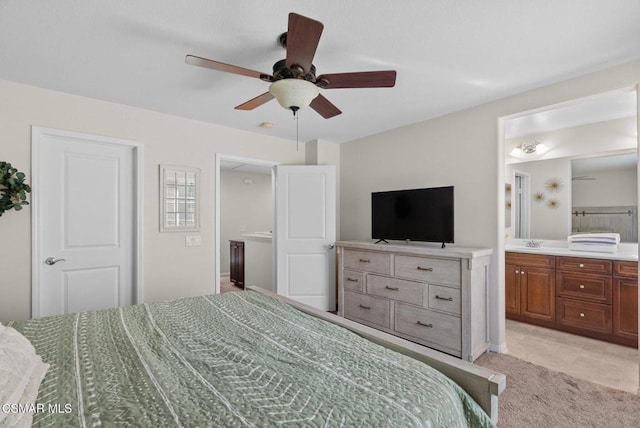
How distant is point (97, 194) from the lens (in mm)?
2869

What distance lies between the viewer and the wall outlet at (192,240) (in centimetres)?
335

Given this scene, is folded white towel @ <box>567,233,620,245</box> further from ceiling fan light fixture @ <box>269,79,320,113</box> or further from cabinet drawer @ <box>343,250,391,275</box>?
ceiling fan light fixture @ <box>269,79,320,113</box>

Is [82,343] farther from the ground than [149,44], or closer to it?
closer to it

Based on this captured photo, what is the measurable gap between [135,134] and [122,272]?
1.35m

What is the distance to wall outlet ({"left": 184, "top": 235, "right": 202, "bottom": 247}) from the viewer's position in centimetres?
335

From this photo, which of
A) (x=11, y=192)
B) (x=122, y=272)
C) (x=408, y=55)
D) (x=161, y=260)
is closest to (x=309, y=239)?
(x=161, y=260)

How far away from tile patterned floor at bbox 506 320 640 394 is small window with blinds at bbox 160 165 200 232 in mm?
3449

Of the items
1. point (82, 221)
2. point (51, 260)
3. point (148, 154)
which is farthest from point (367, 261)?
point (51, 260)

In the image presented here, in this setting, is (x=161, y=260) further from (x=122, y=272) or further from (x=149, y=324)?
(x=149, y=324)

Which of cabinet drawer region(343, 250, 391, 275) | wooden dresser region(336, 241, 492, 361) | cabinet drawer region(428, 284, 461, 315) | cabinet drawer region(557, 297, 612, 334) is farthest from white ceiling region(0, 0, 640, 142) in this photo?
cabinet drawer region(557, 297, 612, 334)

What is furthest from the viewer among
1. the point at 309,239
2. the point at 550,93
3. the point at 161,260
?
A: the point at 309,239

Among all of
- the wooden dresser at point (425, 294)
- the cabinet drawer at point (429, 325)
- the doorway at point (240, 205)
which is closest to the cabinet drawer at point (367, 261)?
the wooden dresser at point (425, 294)

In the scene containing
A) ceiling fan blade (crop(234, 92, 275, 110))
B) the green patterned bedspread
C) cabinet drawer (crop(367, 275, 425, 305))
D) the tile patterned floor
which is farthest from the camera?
cabinet drawer (crop(367, 275, 425, 305))

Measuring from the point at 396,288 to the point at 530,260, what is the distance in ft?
5.56
